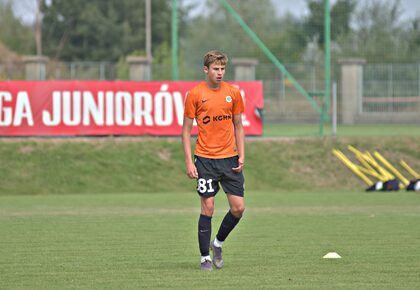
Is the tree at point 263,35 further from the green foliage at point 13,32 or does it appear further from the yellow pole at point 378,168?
the green foliage at point 13,32

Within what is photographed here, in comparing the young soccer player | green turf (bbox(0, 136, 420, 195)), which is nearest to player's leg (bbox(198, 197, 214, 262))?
the young soccer player

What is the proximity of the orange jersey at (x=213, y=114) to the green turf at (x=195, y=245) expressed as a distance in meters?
1.15

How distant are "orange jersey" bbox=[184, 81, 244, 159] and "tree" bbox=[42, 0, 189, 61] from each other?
57.3m

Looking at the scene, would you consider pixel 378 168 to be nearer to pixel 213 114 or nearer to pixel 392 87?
pixel 392 87

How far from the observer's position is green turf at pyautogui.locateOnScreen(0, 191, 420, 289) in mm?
9406

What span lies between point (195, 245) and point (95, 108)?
44.6 feet

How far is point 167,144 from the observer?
25.5 meters

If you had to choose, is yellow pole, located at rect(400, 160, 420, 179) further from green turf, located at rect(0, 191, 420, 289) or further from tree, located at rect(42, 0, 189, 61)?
tree, located at rect(42, 0, 189, 61)

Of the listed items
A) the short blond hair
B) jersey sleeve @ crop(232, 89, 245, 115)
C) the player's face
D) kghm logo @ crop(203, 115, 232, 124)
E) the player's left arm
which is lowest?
the player's left arm

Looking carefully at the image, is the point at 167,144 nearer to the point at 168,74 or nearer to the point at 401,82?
the point at 168,74

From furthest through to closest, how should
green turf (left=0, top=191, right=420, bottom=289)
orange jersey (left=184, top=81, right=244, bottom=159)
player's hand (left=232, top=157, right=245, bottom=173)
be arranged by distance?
player's hand (left=232, top=157, right=245, bottom=173) → orange jersey (left=184, top=81, right=244, bottom=159) → green turf (left=0, top=191, right=420, bottom=289)

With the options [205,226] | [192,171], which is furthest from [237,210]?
[192,171]

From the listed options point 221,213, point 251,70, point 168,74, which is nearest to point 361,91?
point 251,70

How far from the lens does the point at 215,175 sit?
10281mm
